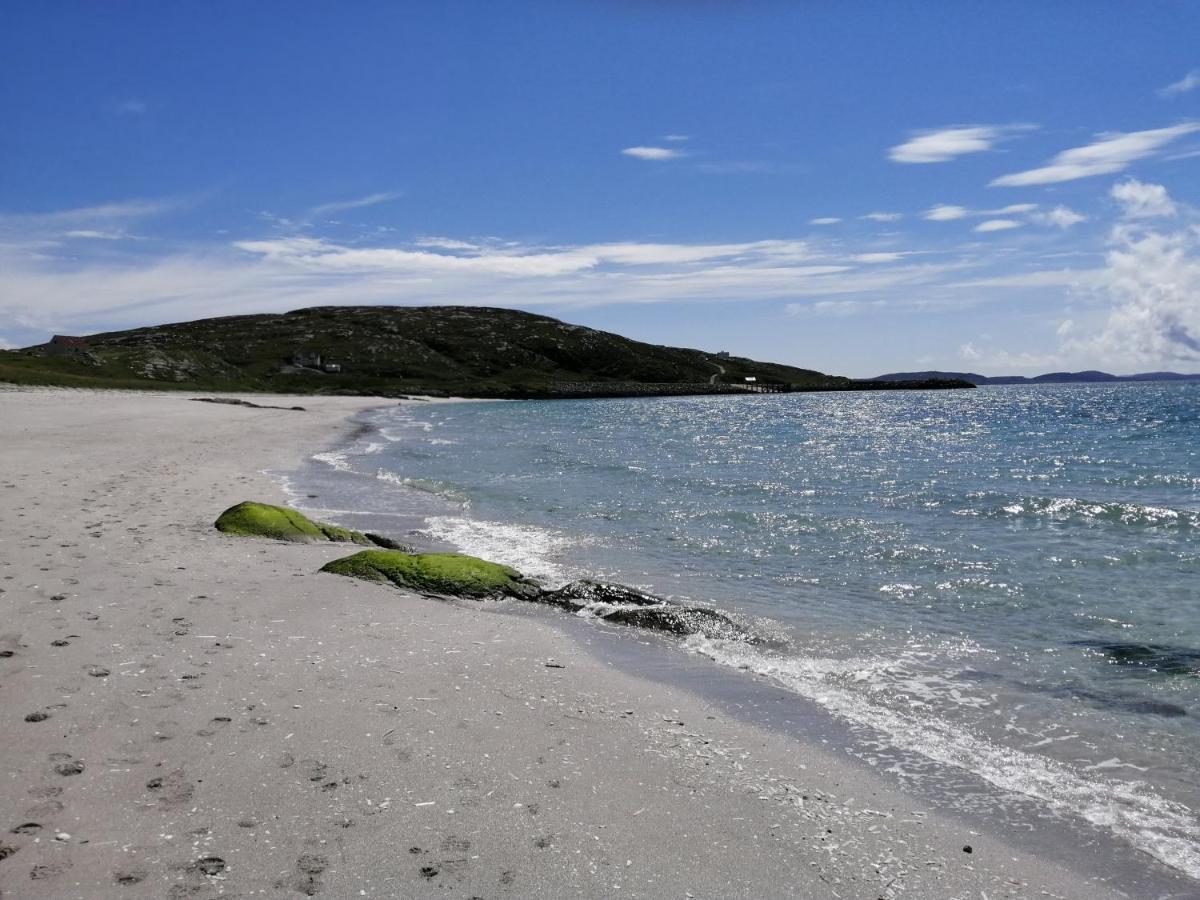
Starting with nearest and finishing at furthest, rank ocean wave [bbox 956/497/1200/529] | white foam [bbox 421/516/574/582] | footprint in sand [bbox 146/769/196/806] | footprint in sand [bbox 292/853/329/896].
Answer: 1. footprint in sand [bbox 292/853/329/896]
2. footprint in sand [bbox 146/769/196/806]
3. white foam [bbox 421/516/574/582]
4. ocean wave [bbox 956/497/1200/529]

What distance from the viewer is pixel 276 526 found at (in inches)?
596

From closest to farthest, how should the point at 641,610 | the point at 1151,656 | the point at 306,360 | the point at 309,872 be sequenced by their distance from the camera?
the point at 309,872
the point at 1151,656
the point at 641,610
the point at 306,360

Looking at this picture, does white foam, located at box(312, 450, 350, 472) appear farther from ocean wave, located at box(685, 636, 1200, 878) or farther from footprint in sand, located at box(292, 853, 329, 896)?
→ footprint in sand, located at box(292, 853, 329, 896)

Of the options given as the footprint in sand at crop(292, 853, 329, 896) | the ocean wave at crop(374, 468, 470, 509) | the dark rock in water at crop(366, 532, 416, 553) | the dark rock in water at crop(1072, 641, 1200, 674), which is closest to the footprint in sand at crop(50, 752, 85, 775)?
the footprint in sand at crop(292, 853, 329, 896)

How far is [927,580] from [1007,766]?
25.9ft

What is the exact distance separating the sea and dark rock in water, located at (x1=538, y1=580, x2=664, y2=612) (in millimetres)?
1195

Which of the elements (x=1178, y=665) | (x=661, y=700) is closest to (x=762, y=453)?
(x=1178, y=665)

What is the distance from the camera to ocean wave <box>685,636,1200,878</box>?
5.94 metres

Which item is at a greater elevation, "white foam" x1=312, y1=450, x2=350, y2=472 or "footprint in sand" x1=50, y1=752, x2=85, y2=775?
"footprint in sand" x1=50, y1=752, x2=85, y2=775

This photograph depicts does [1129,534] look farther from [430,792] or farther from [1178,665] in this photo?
[430,792]

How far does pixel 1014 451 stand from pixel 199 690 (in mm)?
46872

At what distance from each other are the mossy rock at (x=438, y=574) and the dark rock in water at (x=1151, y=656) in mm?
7919

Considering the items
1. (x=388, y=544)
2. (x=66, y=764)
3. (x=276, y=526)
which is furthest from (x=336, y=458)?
(x=66, y=764)

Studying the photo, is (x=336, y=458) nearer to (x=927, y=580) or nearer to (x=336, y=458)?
(x=336, y=458)
